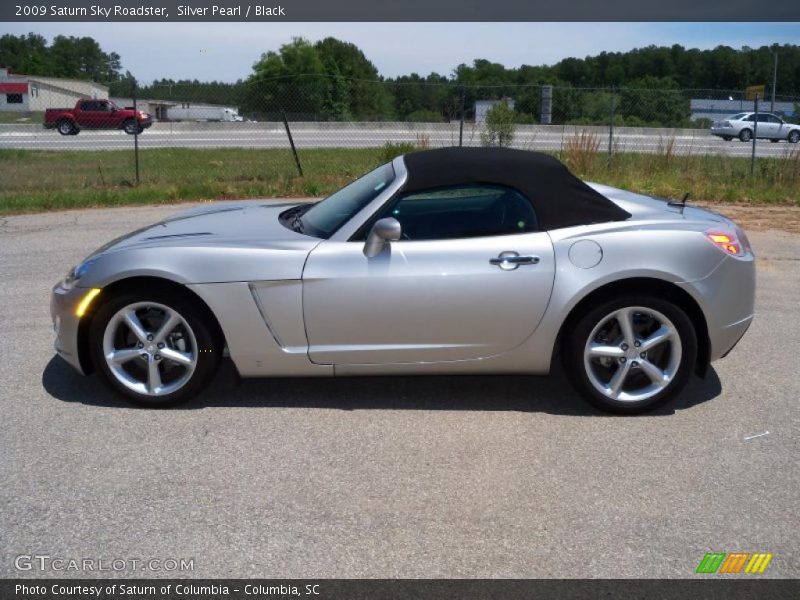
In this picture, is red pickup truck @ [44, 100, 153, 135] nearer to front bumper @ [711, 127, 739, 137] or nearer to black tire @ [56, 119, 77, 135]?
Result: black tire @ [56, 119, 77, 135]

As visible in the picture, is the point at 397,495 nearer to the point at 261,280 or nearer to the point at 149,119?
the point at 261,280

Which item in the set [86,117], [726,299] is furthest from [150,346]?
[86,117]

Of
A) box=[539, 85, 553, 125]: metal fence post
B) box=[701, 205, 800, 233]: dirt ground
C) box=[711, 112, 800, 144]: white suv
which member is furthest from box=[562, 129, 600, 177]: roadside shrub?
box=[711, 112, 800, 144]: white suv

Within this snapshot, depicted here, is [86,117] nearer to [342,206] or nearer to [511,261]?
[342,206]

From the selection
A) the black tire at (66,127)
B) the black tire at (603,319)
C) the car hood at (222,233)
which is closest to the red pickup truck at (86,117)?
the black tire at (66,127)

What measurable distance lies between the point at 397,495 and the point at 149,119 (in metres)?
32.1

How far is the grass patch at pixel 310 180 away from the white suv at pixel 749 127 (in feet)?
52.3

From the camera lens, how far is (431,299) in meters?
4.39

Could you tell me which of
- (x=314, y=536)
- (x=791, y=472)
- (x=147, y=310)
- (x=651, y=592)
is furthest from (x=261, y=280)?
(x=791, y=472)

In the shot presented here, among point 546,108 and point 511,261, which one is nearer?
point 511,261

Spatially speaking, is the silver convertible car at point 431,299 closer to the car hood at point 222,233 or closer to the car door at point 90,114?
the car hood at point 222,233

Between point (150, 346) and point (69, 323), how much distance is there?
485 millimetres

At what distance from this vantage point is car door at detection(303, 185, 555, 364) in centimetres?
439

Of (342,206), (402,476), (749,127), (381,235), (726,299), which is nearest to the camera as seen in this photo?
(402,476)
